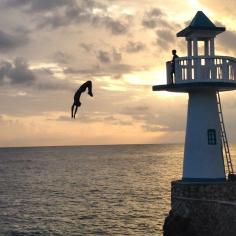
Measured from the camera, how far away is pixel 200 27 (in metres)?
25.5

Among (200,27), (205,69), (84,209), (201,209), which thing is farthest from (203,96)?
(84,209)

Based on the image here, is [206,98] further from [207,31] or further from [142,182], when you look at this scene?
[142,182]

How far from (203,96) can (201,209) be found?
5.39 m

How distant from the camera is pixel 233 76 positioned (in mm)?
25344

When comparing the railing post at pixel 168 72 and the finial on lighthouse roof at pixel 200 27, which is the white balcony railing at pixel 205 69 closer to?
the railing post at pixel 168 72

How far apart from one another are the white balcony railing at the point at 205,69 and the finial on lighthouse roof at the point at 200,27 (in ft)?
5.04

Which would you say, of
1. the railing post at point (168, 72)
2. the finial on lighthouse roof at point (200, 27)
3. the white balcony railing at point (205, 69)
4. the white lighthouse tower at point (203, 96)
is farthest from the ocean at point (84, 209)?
the finial on lighthouse roof at point (200, 27)

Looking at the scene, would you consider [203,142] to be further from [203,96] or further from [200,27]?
[200,27]

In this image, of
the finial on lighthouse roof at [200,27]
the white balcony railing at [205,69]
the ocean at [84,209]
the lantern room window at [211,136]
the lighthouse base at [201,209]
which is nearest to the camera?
the lighthouse base at [201,209]

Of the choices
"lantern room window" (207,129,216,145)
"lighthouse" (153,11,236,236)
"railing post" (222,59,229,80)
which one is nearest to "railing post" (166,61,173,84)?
"lighthouse" (153,11,236,236)

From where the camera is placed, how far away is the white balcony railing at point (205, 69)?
24781 mm

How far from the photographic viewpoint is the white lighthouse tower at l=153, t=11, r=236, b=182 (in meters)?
24.9

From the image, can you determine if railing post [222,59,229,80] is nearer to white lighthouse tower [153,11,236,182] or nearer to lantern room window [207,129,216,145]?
white lighthouse tower [153,11,236,182]

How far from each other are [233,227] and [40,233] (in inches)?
630
